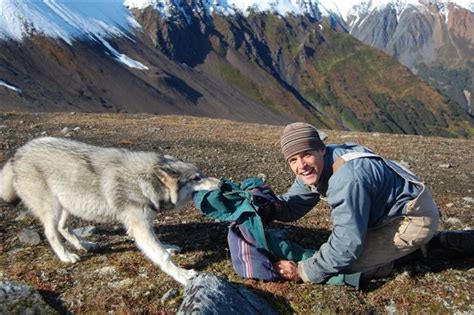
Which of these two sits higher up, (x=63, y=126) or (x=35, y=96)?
(x=63, y=126)

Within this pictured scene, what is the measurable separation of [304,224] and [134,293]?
4.55 m

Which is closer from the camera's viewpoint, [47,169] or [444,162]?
[47,169]

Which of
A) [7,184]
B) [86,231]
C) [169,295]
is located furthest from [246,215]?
[7,184]

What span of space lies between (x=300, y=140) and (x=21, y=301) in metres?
4.44

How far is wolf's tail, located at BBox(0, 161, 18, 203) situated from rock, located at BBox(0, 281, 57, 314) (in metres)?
2.47

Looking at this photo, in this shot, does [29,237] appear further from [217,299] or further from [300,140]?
[300,140]

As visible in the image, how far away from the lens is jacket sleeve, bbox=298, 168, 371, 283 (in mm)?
6117

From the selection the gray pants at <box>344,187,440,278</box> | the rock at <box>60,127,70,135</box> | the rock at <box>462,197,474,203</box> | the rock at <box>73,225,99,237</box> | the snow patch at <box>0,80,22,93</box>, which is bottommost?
the snow patch at <box>0,80,22,93</box>

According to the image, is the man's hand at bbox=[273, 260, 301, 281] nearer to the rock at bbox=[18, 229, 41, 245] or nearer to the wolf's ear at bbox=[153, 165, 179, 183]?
the wolf's ear at bbox=[153, 165, 179, 183]

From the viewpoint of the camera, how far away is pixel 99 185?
823 centimetres

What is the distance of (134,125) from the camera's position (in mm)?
31234

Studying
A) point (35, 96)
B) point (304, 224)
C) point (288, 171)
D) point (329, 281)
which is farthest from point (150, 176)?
point (35, 96)

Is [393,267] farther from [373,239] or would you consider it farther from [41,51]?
[41,51]

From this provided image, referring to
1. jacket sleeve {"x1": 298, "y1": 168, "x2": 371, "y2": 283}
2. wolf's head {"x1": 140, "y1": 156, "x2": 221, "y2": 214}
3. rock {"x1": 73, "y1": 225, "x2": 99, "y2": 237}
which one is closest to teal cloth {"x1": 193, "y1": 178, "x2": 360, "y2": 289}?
wolf's head {"x1": 140, "y1": 156, "x2": 221, "y2": 214}
